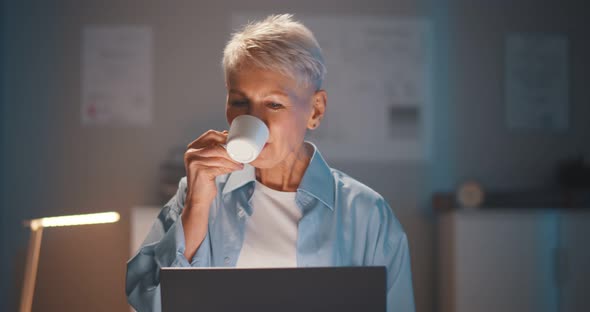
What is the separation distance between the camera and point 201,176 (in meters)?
1.22

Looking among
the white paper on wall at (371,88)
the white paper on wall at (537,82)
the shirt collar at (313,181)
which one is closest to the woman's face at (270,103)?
the shirt collar at (313,181)

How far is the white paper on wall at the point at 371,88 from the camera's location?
129 inches

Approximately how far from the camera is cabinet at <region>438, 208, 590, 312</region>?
2.93 metres

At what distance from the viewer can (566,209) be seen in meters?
3.02

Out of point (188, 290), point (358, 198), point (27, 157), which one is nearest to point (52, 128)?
point (27, 157)

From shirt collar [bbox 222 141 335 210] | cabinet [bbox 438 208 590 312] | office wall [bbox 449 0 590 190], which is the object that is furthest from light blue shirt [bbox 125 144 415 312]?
office wall [bbox 449 0 590 190]

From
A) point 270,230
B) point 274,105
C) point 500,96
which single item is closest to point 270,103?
point 274,105

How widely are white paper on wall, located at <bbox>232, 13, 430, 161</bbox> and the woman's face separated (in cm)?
195

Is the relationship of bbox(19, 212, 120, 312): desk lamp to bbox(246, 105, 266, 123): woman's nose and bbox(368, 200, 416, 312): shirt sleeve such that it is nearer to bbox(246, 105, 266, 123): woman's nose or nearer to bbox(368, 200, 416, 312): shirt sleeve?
bbox(246, 105, 266, 123): woman's nose

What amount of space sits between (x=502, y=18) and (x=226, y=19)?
4.51 ft

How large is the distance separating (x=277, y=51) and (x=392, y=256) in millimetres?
466

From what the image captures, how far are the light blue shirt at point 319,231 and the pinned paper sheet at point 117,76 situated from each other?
6.29ft

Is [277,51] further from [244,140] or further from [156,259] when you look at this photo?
[156,259]

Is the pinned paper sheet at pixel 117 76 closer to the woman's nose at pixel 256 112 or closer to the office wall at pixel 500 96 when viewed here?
the office wall at pixel 500 96
